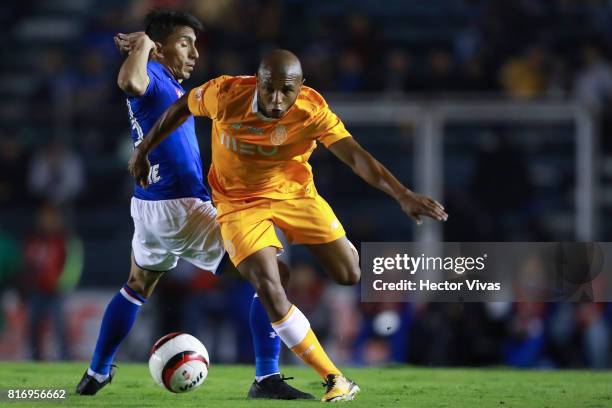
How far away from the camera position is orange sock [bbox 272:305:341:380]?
6.77 metres

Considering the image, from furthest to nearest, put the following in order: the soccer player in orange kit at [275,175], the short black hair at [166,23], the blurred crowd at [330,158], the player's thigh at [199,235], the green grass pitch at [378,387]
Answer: the blurred crowd at [330,158] → the short black hair at [166,23] → the player's thigh at [199,235] → the green grass pitch at [378,387] → the soccer player in orange kit at [275,175]

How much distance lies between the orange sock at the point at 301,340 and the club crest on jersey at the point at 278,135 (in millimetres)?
885

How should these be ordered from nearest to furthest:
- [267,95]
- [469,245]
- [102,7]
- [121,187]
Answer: [267,95]
[469,245]
[121,187]
[102,7]

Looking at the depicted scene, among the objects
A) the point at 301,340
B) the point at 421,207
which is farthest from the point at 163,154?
the point at 421,207

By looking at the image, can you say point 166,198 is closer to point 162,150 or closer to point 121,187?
point 162,150

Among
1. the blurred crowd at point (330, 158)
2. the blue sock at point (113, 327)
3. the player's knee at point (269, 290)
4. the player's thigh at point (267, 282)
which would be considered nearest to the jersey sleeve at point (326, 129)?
the player's thigh at point (267, 282)

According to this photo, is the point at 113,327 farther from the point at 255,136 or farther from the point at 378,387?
the point at 378,387

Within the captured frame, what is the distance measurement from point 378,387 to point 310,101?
80.2 inches

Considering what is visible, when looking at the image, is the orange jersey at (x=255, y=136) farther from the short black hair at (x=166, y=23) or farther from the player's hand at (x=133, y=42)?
the short black hair at (x=166, y=23)

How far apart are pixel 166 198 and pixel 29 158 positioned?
257 inches

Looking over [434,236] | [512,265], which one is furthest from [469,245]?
[434,236]

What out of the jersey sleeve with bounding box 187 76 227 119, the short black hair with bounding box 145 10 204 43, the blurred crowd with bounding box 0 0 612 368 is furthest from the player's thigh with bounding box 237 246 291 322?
the blurred crowd with bounding box 0 0 612 368

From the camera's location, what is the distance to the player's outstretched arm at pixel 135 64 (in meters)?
7.11

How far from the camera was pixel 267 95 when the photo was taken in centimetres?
668
